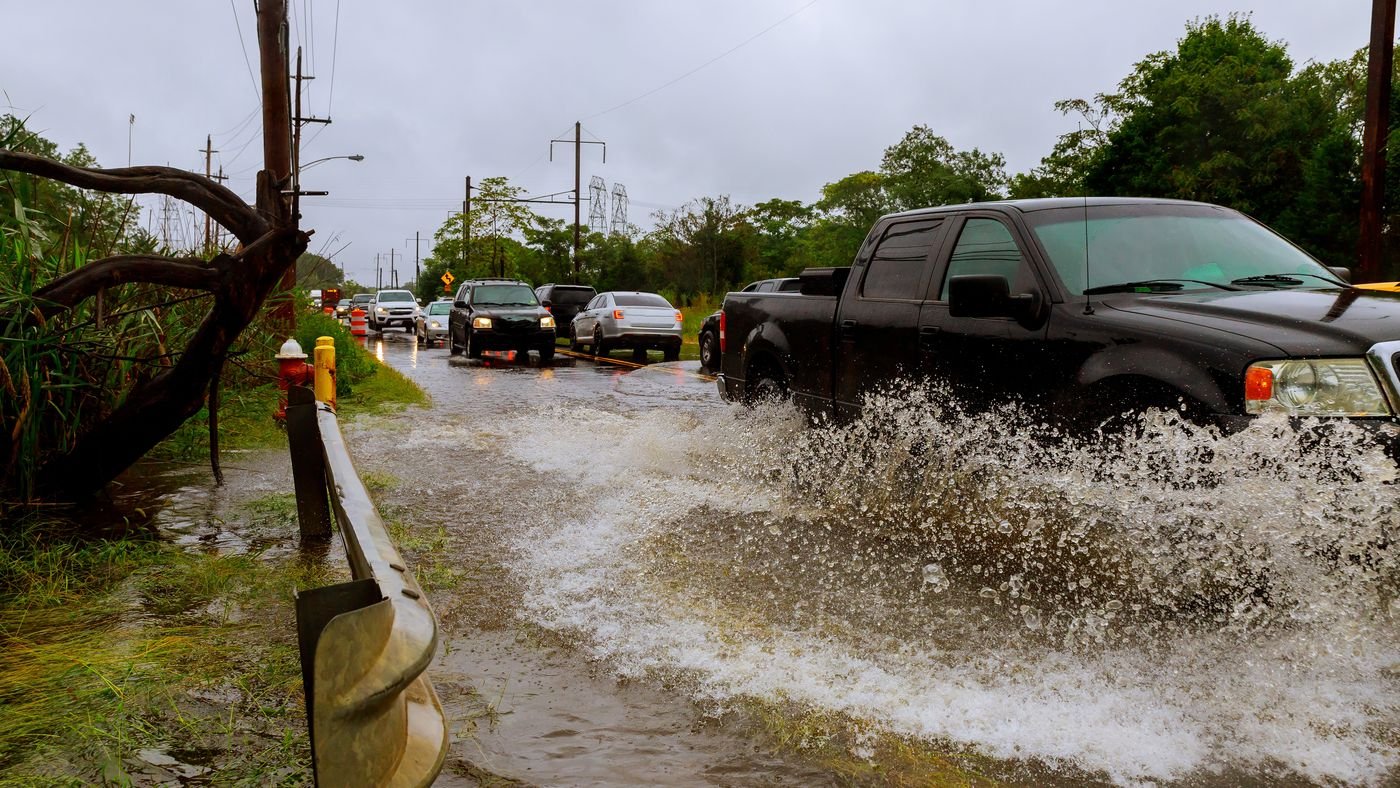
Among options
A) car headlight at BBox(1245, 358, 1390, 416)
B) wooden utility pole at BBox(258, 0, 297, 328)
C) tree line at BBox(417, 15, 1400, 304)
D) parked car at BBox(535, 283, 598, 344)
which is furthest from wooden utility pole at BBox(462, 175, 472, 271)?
car headlight at BBox(1245, 358, 1390, 416)

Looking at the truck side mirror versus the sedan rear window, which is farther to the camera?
the sedan rear window

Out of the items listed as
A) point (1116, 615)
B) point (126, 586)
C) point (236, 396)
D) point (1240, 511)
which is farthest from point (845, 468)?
point (236, 396)

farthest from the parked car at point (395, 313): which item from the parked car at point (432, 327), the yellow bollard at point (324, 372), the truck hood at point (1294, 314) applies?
the truck hood at point (1294, 314)

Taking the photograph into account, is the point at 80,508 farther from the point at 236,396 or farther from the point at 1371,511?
the point at 1371,511

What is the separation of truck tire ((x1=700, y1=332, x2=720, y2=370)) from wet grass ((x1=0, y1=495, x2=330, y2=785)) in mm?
14174

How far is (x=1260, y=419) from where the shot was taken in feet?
13.0

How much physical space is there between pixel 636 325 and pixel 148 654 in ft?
63.4

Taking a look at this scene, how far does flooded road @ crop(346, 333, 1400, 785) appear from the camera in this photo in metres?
3.19

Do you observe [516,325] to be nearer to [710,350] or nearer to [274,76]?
[710,350]

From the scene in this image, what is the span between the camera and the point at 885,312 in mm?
6438

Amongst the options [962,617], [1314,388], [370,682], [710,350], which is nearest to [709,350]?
[710,350]

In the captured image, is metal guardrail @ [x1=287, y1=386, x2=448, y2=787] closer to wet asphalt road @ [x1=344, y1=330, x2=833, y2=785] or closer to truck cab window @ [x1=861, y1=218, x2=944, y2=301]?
wet asphalt road @ [x1=344, y1=330, x2=833, y2=785]

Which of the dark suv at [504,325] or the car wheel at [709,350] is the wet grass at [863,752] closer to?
the car wheel at [709,350]

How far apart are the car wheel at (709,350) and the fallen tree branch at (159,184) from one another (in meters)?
13.7
